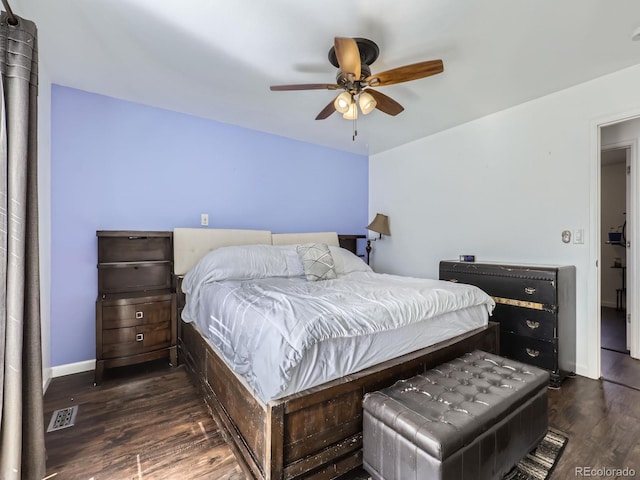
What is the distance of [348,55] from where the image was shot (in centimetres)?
164

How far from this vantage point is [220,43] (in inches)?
76.4

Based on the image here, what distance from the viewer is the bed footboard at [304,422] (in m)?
1.24

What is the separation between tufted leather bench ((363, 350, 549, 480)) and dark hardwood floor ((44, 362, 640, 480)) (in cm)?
28

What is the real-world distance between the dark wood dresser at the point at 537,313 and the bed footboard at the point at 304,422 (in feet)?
3.98

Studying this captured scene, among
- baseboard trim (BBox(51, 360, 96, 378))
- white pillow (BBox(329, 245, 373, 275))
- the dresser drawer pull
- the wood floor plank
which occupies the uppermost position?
white pillow (BBox(329, 245, 373, 275))

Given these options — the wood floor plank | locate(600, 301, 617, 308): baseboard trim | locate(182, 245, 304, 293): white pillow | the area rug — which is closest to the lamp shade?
locate(182, 245, 304, 293): white pillow

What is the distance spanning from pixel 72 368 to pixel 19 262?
190cm

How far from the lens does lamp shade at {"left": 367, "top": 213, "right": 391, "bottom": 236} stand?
4188 mm

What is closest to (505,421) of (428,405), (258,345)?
(428,405)

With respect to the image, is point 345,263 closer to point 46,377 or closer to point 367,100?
point 367,100

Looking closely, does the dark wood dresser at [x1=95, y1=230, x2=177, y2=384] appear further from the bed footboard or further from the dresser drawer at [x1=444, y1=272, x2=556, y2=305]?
the dresser drawer at [x1=444, y1=272, x2=556, y2=305]

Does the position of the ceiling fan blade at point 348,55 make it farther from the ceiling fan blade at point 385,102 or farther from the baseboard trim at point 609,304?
the baseboard trim at point 609,304

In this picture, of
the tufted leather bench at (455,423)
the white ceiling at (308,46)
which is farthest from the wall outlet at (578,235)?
the tufted leather bench at (455,423)

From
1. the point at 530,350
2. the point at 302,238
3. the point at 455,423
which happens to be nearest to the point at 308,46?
the point at 302,238
